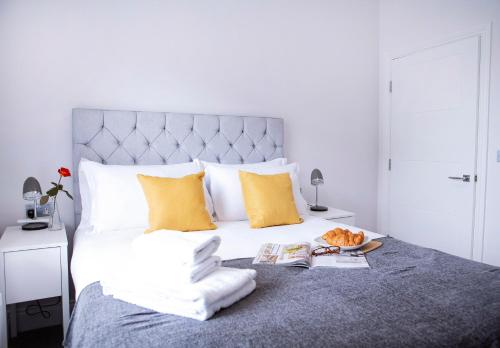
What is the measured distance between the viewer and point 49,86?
8.09ft

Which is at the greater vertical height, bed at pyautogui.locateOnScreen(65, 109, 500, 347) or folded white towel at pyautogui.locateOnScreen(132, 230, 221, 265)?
folded white towel at pyautogui.locateOnScreen(132, 230, 221, 265)

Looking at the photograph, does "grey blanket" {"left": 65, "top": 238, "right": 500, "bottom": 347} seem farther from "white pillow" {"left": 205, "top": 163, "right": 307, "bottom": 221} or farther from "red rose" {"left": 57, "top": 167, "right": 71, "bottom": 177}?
"red rose" {"left": 57, "top": 167, "right": 71, "bottom": 177}

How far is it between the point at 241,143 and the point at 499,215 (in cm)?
212

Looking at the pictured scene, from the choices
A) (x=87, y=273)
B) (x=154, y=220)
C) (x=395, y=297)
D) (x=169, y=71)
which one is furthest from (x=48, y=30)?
(x=395, y=297)

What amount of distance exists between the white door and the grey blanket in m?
1.92

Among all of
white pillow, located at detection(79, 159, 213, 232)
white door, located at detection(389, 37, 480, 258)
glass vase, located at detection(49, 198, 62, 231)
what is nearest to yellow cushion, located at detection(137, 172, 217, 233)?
white pillow, located at detection(79, 159, 213, 232)

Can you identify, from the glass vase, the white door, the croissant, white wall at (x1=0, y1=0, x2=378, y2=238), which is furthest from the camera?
the white door

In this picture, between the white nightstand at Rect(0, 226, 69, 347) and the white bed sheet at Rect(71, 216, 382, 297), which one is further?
the white nightstand at Rect(0, 226, 69, 347)

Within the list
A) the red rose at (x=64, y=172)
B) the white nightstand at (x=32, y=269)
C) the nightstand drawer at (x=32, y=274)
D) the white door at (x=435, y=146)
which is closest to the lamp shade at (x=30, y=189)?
the red rose at (x=64, y=172)

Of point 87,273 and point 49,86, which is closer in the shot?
point 87,273

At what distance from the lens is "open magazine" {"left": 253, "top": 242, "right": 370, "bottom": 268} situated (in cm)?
154

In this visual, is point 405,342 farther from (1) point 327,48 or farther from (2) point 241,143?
(1) point 327,48

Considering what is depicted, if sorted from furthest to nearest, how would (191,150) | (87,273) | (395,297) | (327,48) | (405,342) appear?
(327,48), (191,150), (87,273), (395,297), (405,342)

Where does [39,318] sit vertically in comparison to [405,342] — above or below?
below
